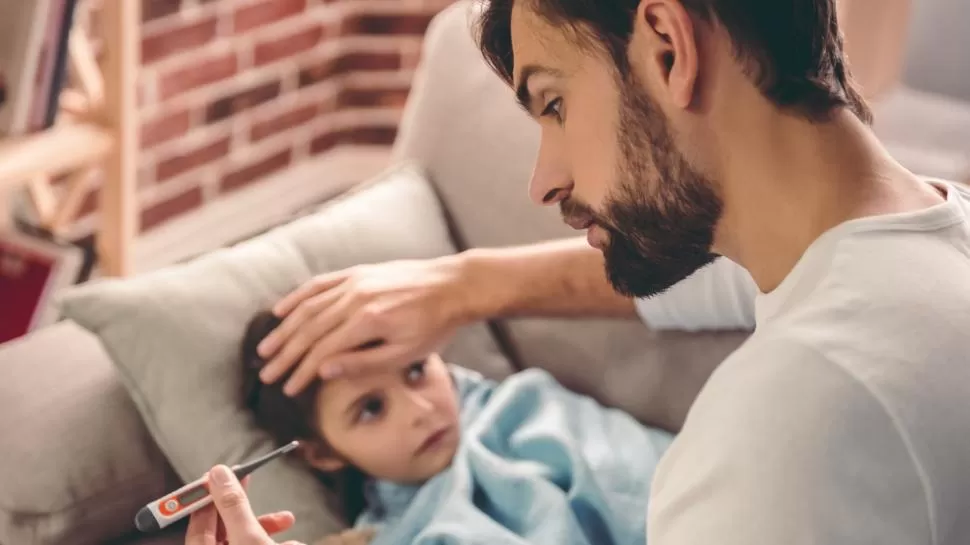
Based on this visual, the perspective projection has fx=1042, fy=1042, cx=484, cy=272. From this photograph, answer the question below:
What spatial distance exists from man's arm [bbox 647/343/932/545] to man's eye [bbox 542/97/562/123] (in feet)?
0.97

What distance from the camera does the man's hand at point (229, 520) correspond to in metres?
0.89

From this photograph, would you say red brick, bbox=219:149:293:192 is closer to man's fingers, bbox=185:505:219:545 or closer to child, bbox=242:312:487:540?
child, bbox=242:312:487:540

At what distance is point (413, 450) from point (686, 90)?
22.9 inches

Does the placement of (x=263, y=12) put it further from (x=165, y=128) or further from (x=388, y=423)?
(x=388, y=423)

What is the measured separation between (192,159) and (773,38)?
69.3 inches

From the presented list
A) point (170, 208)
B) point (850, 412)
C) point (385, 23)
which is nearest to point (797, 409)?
point (850, 412)

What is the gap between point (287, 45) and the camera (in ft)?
8.21

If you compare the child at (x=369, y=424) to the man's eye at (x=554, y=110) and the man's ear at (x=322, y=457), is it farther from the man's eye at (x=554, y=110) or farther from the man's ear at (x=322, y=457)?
the man's eye at (x=554, y=110)

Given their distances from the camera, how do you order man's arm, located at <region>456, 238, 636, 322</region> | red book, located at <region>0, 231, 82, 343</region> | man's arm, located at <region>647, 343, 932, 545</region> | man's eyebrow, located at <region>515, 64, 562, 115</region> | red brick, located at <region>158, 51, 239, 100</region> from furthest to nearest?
red brick, located at <region>158, 51, 239, 100</region> → red book, located at <region>0, 231, 82, 343</region> → man's arm, located at <region>456, 238, 636, 322</region> → man's eyebrow, located at <region>515, 64, 562, 115</region> → man's arm, located at <region>647, 343, 932, 545</region>

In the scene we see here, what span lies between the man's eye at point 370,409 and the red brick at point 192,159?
1.26 m

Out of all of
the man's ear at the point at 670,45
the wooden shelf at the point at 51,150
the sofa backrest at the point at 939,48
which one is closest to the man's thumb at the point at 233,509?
the man's ear at the point at 670,45

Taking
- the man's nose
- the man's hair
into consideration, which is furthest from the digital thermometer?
the man's hair

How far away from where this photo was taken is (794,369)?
710 millimetres

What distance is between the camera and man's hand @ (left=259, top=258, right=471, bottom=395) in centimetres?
114
